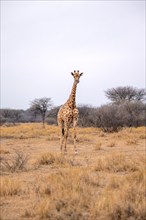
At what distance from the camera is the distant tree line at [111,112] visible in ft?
Answer: 108

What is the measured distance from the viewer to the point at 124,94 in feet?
165

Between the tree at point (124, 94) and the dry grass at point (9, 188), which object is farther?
the tree at point (124, 94)

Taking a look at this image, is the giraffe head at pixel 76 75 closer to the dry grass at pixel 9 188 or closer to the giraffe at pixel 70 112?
the giraffe at pixel 70 112

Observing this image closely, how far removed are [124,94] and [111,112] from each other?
17.1m

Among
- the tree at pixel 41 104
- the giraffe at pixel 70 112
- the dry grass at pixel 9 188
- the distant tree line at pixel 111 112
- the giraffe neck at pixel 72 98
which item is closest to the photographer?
the dry grass at pixel 9 188

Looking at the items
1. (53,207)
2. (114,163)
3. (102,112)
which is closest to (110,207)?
(53,207)

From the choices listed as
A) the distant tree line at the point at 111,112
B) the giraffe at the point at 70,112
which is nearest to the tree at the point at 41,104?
the distant tree line at the point at 111,112

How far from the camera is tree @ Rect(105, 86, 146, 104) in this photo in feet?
164

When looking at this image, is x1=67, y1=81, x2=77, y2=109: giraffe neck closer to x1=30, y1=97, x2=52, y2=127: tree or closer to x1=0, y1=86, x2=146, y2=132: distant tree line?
x1=0, y1=86, x2=146, y2=132: distant tree line

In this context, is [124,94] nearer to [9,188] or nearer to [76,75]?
[76,75]

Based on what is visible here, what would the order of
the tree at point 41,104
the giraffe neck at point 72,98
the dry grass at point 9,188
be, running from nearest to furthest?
the dry grass at point 9,188 → the giraffe neck at point 72,98 → the tree at point 41,104

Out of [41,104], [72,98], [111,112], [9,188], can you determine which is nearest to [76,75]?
[72,98]

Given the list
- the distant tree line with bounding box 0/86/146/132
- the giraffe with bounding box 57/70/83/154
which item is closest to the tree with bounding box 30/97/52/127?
the distant tree line with bounding box 0/86/146/132

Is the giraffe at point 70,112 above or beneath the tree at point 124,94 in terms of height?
beneath
